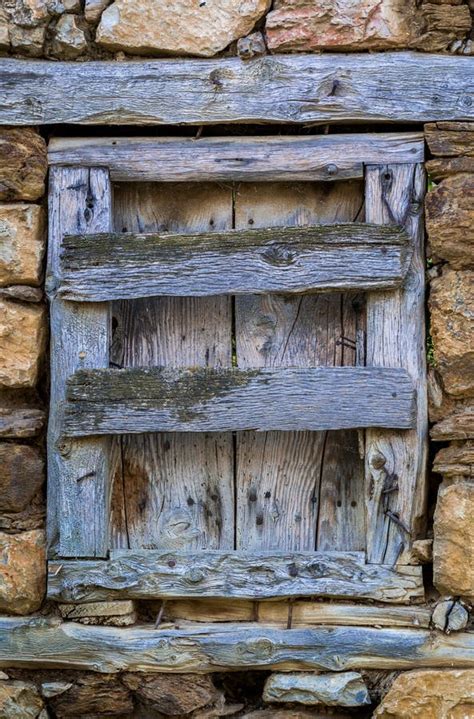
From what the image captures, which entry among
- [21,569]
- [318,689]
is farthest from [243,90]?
[318,689]

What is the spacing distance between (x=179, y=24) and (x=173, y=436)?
1396 millimetres

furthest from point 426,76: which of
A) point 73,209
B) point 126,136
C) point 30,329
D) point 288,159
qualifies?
point 30,329

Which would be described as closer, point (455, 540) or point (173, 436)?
point (455, 540)

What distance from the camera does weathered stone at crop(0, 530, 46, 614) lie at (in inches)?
119

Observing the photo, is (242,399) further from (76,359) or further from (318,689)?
(318,689)

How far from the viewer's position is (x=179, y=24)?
2.96m

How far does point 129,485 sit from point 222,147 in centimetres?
122

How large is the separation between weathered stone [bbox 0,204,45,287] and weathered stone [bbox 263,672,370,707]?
160 cm

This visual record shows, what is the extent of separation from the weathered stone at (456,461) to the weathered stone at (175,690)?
1075mm

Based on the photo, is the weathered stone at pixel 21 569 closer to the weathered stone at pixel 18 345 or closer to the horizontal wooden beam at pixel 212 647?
the horizontal wooden beam at pixel 212 647

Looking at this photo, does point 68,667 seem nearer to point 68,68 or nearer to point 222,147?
point 222,147

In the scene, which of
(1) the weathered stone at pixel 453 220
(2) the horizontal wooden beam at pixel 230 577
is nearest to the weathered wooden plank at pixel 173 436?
(2) the horizontal wooden beam at pixel 230 577

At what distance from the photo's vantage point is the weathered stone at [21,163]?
3.00 m

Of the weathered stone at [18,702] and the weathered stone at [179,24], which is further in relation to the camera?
the weathered stone at [18,702]
